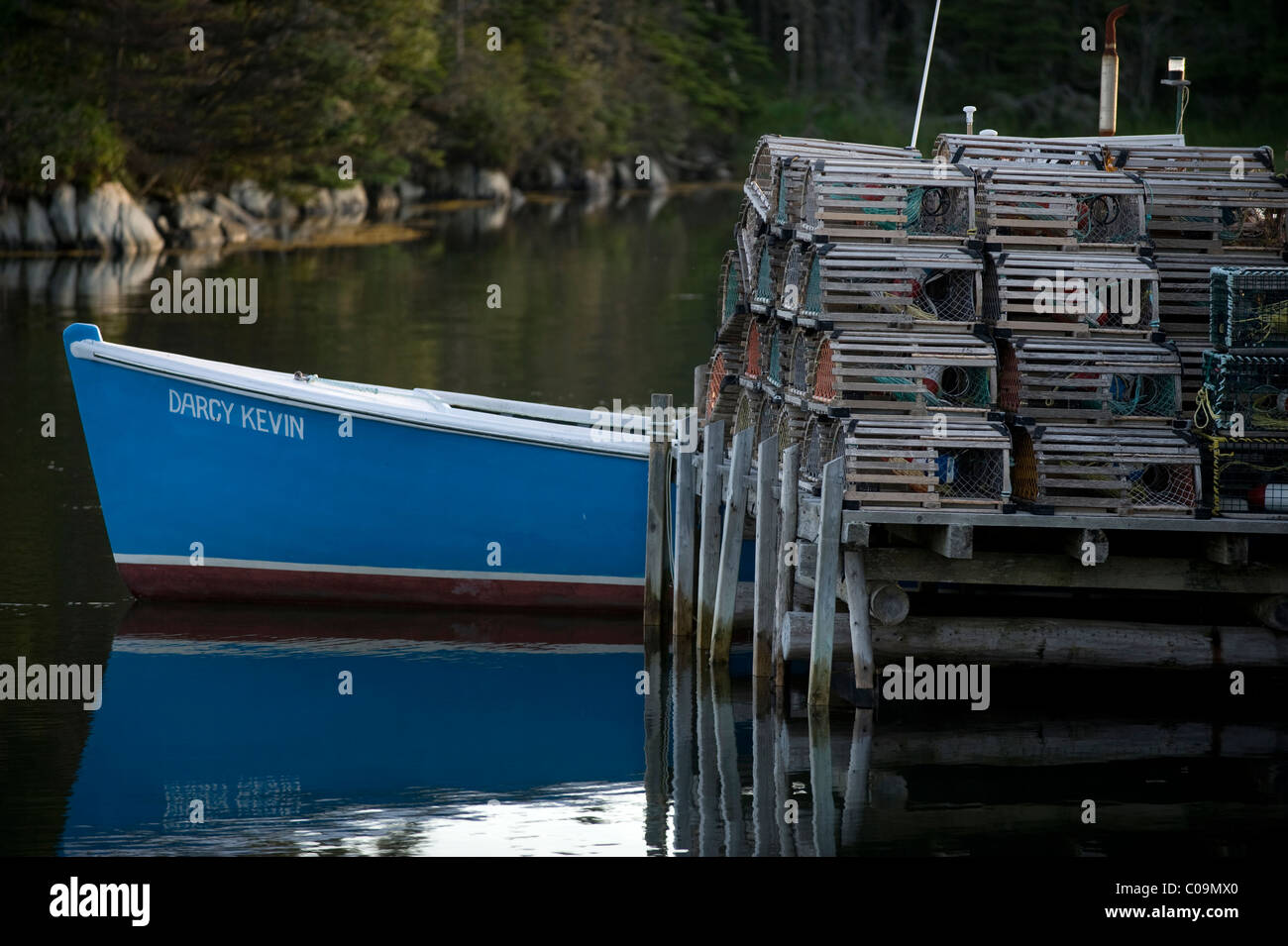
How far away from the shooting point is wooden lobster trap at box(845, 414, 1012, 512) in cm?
1232

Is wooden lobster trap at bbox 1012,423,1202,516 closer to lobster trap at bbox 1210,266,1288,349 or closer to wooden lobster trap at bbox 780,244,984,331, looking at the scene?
lobster trap at bbox 1210,266,1288,349

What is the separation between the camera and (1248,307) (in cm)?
1294

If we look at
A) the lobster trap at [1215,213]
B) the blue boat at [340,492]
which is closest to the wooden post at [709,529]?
the blue boat at [340,492]

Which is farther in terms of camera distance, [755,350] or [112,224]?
[112,224]

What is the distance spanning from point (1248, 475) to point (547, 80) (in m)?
70.0

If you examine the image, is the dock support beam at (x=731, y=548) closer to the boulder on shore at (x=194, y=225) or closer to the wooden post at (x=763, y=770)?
the wooden post at (x=763, y=770)

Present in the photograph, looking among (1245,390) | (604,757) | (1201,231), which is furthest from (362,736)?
(1201,231)

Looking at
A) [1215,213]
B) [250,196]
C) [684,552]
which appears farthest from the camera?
[250,196]

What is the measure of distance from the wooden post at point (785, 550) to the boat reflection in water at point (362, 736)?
1020 millimetres

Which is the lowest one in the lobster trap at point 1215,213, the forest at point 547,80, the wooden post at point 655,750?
the wooden post at point 655,750

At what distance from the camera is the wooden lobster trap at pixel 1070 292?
1277 centimetres

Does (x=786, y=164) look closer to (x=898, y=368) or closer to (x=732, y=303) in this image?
(x=898, y=368)
